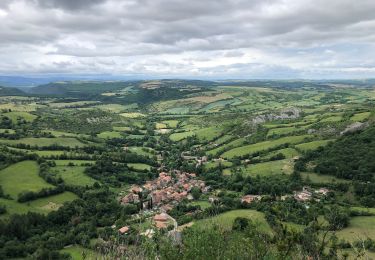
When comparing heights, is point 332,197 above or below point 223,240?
below

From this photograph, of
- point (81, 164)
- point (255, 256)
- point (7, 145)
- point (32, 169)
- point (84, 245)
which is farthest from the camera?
point (7, 145)

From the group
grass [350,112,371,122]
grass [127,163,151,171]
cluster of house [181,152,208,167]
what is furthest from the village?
grass [350,112,371,122]

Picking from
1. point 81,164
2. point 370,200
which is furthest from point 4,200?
point 370,200

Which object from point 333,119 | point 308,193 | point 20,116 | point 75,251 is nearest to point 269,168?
point 308,193

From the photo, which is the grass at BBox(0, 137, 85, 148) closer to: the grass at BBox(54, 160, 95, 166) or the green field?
the grass at BBox(54, 160, 95, 166)

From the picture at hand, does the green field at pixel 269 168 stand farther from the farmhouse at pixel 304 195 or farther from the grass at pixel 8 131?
the grass at pixel 8 131

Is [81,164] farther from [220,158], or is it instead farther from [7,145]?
[220,158]
